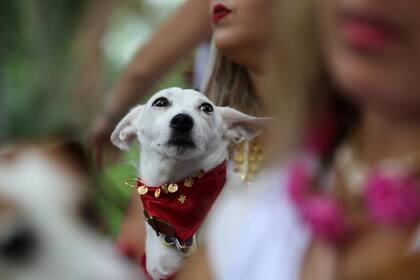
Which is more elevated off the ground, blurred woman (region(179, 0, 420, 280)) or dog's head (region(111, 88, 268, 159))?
blurred woman (region(179, 0, 420, 280))

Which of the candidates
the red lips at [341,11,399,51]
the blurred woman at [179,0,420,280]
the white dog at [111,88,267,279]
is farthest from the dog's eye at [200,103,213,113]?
the red lips at [341,11,399,51]

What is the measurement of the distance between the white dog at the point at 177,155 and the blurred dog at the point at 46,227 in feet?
0.30

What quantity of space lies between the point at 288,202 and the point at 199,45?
0.88 feet

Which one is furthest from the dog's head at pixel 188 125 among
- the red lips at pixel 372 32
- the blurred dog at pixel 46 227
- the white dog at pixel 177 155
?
the red lips at pixel 372 32

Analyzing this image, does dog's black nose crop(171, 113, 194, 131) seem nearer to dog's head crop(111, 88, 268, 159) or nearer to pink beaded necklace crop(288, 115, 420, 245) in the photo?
dog's head crop(111, 88, 268, 159)

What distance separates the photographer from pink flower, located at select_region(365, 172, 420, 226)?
479mm

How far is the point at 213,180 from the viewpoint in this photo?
2.30 feet

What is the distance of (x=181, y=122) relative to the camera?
2.23 feet

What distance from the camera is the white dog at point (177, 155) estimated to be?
689mm

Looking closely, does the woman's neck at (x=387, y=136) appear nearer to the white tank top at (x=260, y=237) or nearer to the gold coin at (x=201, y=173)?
the white tank top at (x=260, y=237)

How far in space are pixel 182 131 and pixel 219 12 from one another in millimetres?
133

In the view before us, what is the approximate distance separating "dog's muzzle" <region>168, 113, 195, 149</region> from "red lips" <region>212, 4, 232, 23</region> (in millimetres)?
114

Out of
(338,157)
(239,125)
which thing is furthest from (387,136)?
(239,125)

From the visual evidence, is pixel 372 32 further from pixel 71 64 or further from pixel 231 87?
pixel 71 64
